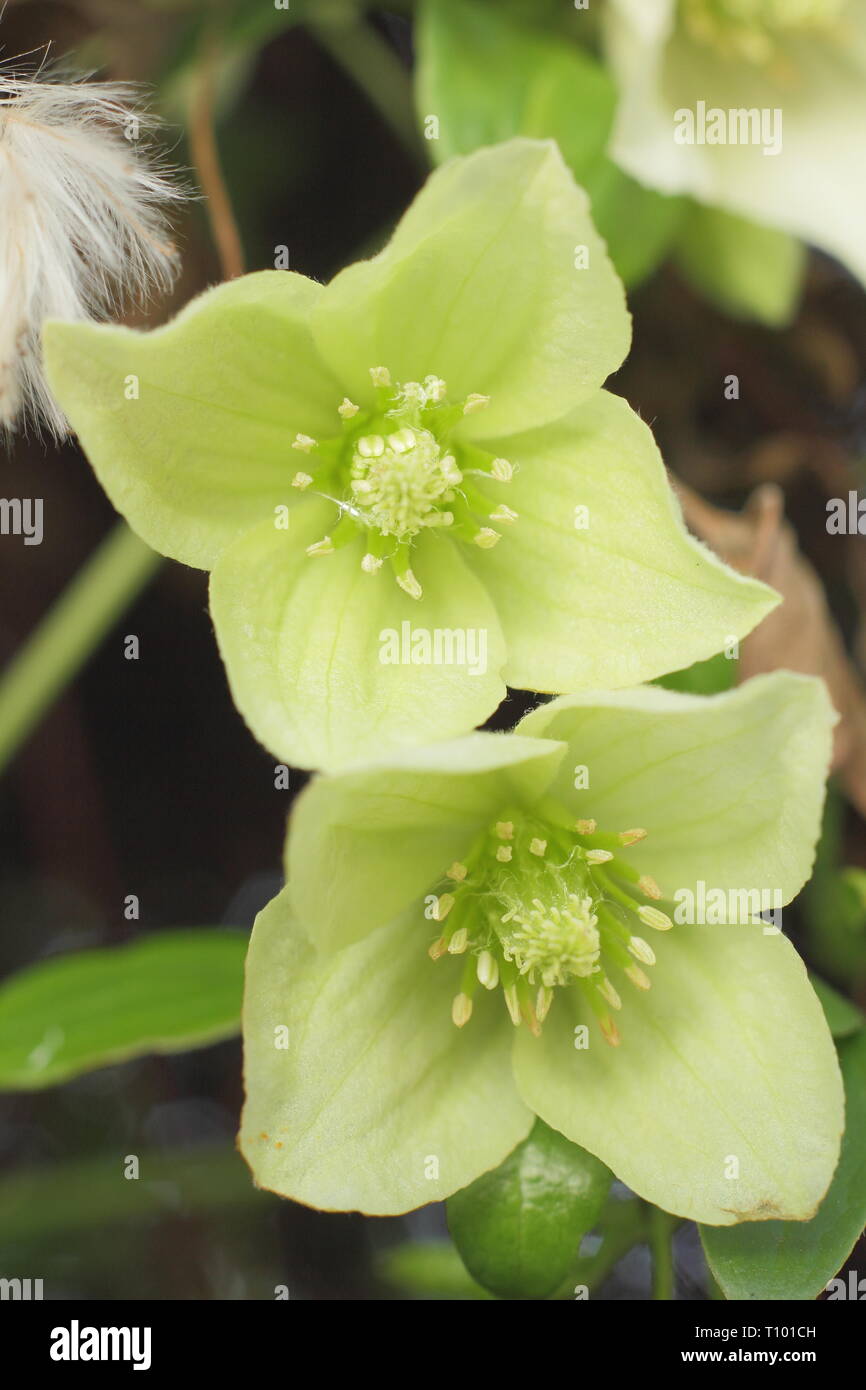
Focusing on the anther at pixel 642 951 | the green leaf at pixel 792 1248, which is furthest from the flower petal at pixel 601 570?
the green leaf at pixel 792 1248

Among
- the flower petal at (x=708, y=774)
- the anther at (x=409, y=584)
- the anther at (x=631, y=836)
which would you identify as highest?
the anther at (x=409, y=584)

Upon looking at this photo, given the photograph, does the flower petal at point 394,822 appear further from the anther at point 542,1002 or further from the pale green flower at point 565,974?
the anther at point 542,1002

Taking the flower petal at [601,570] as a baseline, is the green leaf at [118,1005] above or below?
below

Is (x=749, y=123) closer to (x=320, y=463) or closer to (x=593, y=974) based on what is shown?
(x=320, y=463)
